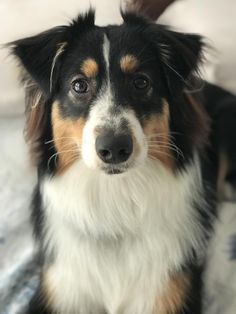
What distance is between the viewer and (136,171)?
5.38 feet

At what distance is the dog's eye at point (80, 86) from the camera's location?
1570 millimetres

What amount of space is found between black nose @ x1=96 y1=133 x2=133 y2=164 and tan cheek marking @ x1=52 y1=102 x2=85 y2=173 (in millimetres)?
123

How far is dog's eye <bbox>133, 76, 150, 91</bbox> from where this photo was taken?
1.57m

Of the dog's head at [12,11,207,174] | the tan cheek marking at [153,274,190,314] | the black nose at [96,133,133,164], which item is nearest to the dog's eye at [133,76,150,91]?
the dog's head at [12,11,207,174]

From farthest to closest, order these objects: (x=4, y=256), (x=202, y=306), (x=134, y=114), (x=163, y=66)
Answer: (x=4, y=256)
(x=202, y=306)
(x=163, y=66)
(x=134, y=114)

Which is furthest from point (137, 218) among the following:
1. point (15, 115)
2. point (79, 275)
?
point (15, 115)

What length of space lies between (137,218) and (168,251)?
165mm

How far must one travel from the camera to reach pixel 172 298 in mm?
1704

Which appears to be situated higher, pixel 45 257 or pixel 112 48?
pixel 112 48

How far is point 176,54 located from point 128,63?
0.51 ft

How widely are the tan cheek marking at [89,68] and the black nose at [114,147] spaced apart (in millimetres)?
235

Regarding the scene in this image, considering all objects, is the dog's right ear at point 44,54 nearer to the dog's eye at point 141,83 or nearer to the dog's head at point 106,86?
the dog's head at point 106,86

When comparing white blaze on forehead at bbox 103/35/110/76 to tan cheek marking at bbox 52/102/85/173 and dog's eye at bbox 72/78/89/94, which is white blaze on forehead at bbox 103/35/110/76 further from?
tan cheek marking at bbox 52/102/85/173

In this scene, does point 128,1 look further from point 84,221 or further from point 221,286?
point 221,286
